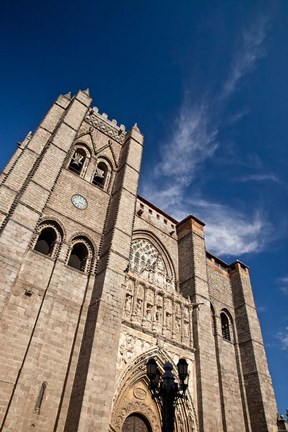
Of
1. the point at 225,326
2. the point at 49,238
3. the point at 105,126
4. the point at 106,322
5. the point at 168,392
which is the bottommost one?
the point at 168,392

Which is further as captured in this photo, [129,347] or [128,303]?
[128,303]

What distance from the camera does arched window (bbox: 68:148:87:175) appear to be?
44.2ft

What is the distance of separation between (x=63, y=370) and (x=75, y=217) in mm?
5037

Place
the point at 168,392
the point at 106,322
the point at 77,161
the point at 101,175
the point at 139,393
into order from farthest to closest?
the point at 101,175 → the point at 77,161 → the point at 139,393 → the point at 106,322 → the point at 168,392

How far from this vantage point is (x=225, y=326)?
15484mm

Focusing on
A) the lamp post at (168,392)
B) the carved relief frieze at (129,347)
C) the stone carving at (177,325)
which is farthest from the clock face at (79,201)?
the lamp post at (168,392)

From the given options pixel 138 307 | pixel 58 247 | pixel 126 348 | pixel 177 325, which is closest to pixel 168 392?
pixel 126 348

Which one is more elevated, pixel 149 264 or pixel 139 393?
pixel 149 264

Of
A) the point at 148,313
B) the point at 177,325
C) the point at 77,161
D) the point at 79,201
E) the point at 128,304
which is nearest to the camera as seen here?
the point at 128,304

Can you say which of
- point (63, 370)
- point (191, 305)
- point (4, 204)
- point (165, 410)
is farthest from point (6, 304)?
point (191, 305)

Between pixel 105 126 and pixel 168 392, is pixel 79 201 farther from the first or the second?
pixel 168 392

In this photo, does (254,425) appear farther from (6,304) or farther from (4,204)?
(4,204)

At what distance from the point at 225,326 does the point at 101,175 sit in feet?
30.2

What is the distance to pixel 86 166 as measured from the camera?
1395 cm
